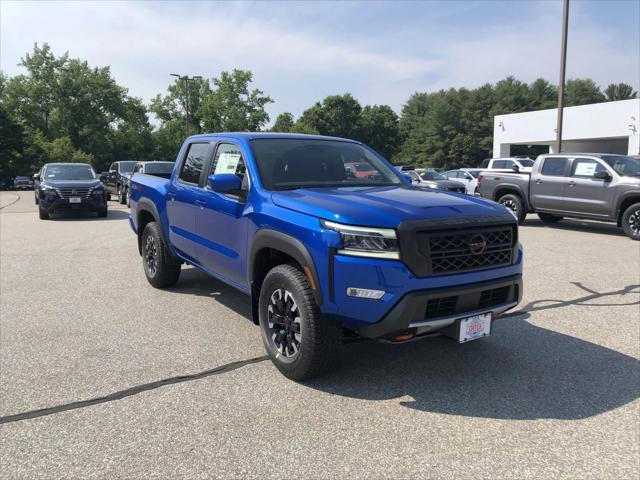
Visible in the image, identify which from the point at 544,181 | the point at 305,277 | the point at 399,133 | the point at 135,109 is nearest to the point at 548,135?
the point at 544,181

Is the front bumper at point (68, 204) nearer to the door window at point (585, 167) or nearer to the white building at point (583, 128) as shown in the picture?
the door window at point (585, 167)

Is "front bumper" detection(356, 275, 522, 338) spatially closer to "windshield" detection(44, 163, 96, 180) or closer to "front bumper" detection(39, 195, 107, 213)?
"front bumper" detection(39, 195, 107, 213)

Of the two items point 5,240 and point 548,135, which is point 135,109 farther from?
point 5,240

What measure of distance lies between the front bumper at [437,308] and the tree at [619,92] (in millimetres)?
107561

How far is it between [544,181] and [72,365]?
466 inches

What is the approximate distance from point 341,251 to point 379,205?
19.0 inches

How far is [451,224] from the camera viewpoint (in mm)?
3471

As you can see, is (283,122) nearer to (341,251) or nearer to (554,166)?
(554,166)

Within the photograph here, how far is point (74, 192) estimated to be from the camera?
49.5ft

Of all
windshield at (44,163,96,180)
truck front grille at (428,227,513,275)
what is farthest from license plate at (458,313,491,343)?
windshield at (44,163,96,180)

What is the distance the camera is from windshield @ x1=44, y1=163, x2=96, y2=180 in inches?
620

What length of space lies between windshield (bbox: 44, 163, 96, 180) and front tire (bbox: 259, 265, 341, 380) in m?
13.9

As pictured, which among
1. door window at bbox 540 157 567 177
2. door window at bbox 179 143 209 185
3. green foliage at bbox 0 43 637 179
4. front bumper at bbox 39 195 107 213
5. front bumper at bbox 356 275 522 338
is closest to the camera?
front bumper at bbox 356 275 522 338

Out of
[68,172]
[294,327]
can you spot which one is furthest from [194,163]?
[68,172]
